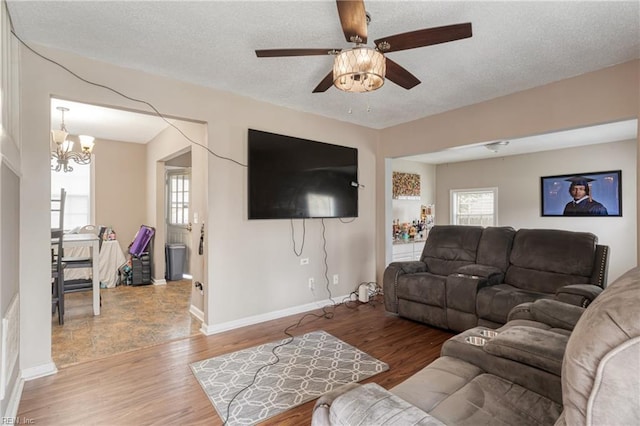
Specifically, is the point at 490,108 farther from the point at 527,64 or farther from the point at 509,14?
the point at 509,14

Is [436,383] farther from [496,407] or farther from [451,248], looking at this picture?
[451,248]

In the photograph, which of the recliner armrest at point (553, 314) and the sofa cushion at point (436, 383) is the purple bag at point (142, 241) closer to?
the sofa cushion at point (436, 383)

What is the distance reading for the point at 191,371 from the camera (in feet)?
8.02

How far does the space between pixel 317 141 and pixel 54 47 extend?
2.60 meters

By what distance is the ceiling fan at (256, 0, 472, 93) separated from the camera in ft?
5.17

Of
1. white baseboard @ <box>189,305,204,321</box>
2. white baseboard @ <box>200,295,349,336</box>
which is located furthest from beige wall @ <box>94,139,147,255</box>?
white baseboard @ <box>200,295,349,336</box>

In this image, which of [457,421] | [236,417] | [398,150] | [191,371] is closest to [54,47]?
[191,371]

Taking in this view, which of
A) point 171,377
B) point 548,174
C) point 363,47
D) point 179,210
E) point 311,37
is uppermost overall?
point 311,37

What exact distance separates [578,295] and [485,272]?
0.82 metres

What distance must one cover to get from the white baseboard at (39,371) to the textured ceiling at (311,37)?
7.98ft

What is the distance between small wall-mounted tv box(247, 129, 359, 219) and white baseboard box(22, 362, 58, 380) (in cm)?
201

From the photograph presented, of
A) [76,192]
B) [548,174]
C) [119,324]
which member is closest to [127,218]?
[76,192]

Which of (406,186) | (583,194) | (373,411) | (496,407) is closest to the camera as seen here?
(373,411)

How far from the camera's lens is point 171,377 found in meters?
2.36
